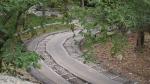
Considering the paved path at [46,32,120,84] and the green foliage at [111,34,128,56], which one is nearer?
the green foliage at [111,34,128,56]

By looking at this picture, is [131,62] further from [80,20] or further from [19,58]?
[19,58]

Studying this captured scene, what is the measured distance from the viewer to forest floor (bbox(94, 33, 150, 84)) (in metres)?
22.9

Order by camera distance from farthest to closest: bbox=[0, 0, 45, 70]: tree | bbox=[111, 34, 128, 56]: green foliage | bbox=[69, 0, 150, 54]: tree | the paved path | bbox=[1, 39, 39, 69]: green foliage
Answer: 1. the paved path
2. bbox=[111, 34, 128, 56]: green foliage
3. bbox=[69, 0, 150, 54]: tree
4. bbox=[0, 0, 45, 70]: tree
5. bbox=[1, 39, 39, 69]: green foliage

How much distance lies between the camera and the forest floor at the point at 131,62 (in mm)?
22850

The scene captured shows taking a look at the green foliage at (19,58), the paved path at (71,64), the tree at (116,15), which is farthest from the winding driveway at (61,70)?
the green foliage at (19,58)

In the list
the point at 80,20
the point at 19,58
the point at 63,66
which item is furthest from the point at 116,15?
the point at 63,66

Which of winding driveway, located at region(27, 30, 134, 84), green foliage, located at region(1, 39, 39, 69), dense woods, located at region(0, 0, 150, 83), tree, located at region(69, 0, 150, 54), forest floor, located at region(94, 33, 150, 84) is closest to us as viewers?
green foliage, located at region(1, 39, 39, 69)

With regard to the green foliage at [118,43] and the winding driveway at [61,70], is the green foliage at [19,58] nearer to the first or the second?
the green foliage at [118,43]

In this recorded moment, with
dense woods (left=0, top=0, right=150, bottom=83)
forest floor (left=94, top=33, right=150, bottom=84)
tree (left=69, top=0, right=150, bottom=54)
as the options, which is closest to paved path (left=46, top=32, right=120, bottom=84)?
forest floor (left=94, top=33, right=150, bottom=84)

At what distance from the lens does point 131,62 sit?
2547 cm

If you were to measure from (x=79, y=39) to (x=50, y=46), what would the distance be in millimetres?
4653

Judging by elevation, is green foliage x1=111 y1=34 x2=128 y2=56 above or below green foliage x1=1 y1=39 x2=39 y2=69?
below

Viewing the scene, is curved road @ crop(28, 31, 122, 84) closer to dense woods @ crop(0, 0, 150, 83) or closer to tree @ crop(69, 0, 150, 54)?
dense woods @ crop(0, 0, 150, 83)

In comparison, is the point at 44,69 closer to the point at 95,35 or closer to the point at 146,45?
the point at 95,35
